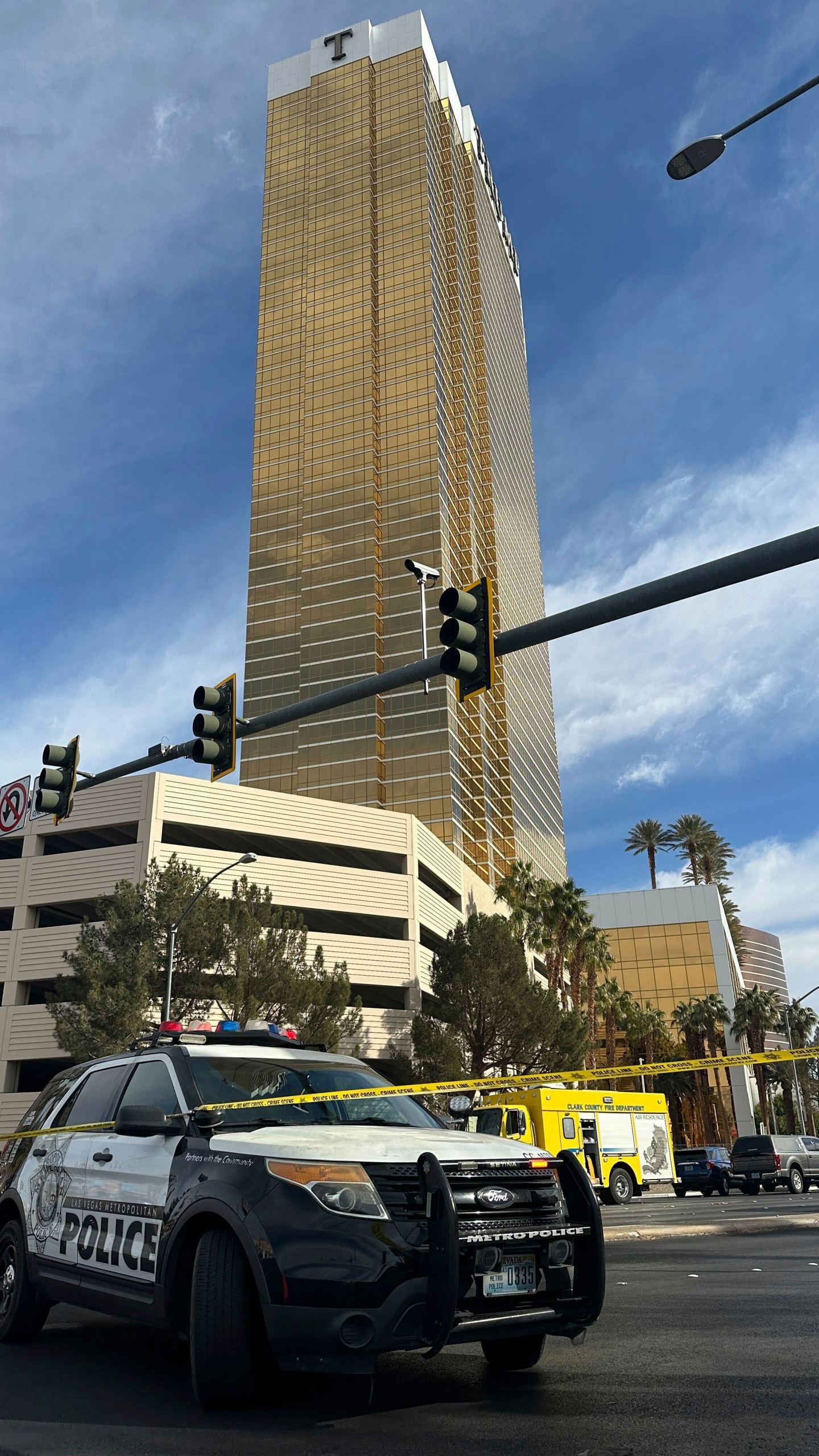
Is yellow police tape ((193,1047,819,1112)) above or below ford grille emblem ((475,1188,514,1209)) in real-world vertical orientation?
above

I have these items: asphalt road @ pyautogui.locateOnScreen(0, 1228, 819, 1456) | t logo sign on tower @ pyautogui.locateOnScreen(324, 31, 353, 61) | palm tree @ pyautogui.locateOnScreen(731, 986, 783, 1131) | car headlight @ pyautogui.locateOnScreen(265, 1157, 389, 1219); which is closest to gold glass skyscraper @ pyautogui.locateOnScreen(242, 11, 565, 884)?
t logo sign on tower @ pyautogui.locateOnScreen(324, 31, 353, 61)

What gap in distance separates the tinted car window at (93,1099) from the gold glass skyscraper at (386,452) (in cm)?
7338

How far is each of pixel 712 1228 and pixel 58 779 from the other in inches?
457

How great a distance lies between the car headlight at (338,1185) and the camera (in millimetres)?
4707

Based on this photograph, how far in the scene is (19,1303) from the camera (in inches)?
272

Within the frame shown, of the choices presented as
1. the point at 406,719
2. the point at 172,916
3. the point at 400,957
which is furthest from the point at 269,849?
the point at 406,719

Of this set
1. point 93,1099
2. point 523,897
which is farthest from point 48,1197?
point 523,897

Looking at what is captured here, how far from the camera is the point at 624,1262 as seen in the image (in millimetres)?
11477

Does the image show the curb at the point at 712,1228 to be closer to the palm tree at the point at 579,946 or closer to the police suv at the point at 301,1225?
the police suv at the point at 301,1225

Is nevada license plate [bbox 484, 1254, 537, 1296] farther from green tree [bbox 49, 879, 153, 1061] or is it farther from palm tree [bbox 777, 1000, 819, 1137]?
palm tree [bbox 777, 1000, 819, 1137]

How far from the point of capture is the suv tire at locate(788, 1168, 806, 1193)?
3178 centimetres

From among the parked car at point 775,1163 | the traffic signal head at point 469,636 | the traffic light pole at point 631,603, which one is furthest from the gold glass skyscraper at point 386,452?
the traffic signal head at point 469,636

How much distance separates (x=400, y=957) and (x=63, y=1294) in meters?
44.6

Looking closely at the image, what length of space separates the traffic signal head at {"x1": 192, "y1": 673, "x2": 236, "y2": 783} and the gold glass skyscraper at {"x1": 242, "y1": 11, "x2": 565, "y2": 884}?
225 ft
